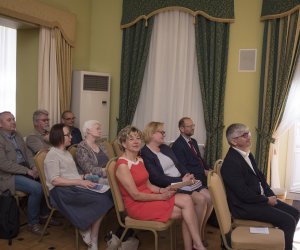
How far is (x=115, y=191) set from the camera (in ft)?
9.32

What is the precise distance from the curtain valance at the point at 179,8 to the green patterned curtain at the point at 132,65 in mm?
118

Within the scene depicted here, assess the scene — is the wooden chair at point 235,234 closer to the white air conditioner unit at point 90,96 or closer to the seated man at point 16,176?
the seated man at point 16,176

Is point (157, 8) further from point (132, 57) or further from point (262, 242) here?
point (262, 242)

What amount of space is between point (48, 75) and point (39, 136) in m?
1.14

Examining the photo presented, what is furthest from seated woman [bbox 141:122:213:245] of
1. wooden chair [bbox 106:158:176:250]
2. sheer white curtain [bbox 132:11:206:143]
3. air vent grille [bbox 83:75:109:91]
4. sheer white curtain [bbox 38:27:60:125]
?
air vent grille [bbox 83:75:109:91]

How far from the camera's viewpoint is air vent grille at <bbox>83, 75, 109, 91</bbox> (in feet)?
17.2

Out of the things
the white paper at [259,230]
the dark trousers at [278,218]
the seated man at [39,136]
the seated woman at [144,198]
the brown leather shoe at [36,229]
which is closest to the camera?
the white paper at [259,230]

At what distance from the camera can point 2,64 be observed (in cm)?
532

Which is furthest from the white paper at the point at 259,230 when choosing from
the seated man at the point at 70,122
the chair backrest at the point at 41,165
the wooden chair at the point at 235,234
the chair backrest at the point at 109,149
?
the seated man at the point at 70,122

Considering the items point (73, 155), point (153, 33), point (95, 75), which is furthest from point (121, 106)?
point (73, 155)

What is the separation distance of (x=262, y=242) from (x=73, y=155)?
6.51ft

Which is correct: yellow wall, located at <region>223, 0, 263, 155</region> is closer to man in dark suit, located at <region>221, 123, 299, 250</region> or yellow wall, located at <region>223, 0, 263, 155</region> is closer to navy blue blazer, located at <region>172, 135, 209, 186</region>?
navy blue blazer, located at <region>172, 135, 209, 186</region>

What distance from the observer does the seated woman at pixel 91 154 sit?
342 centimetres

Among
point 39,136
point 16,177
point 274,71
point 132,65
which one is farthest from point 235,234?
point 132,65
